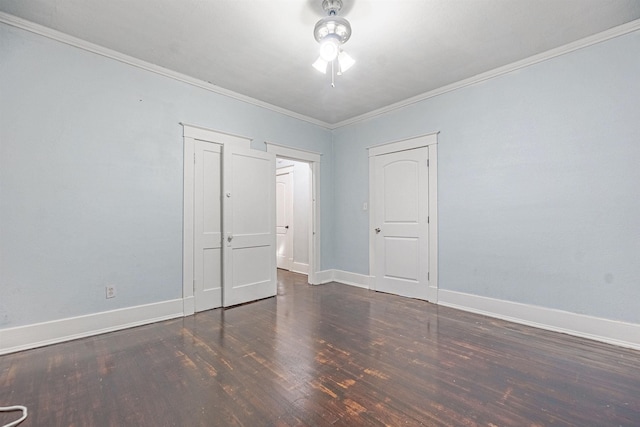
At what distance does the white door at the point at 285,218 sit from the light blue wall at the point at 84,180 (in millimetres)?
2927

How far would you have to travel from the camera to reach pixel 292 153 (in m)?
4.69

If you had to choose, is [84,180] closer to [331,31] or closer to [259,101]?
[259,101]

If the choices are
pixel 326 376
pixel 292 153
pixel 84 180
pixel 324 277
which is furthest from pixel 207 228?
pixel 326 376

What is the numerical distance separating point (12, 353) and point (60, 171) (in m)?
1.60

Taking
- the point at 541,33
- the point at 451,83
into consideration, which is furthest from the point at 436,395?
the point at 451,83

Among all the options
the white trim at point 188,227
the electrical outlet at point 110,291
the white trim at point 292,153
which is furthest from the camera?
the white trim at point 292,153

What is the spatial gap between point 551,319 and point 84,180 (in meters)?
4.87

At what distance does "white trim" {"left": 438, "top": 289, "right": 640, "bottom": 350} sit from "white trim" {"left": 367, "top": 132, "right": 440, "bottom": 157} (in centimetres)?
203

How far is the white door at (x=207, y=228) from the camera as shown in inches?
142

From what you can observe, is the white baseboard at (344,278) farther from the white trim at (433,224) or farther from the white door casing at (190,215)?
the white door casing at (190,215)

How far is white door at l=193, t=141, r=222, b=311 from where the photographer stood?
360cm

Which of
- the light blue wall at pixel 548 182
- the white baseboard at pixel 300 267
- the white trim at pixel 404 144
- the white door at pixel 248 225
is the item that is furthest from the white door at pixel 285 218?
the light blue wall at pixel 548 182

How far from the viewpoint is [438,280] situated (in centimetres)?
387

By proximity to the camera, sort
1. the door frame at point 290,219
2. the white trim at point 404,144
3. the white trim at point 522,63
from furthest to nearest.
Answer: the door frame at point 290,219
the white trim at point 404,144
the white trim at point 522,63
